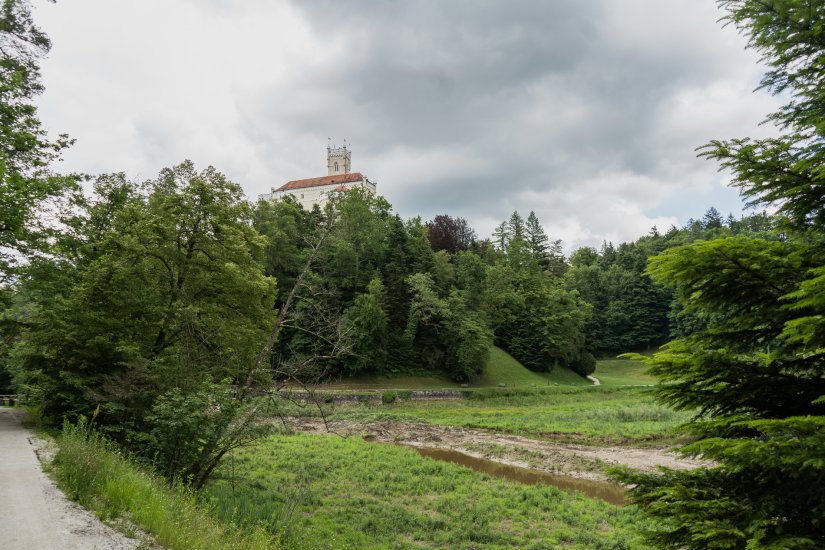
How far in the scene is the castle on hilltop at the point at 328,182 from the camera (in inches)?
4173

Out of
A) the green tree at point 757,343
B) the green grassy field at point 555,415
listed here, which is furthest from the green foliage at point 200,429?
the green grassy field at point 555,415

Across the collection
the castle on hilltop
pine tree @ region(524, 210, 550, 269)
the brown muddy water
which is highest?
the castle on hilltop

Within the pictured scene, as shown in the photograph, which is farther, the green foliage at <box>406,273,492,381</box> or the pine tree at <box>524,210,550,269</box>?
the pine tree at <box>524,210,550,269</box>

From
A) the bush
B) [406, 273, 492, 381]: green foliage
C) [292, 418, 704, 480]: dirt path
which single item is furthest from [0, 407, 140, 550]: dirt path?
the bush

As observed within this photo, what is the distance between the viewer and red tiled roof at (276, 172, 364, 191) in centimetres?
10612

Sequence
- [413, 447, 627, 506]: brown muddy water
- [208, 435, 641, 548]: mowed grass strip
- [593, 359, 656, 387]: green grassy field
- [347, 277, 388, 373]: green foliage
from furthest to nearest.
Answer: [593, 359, 656, 387]: green grassy field → [347, 277, 388, 373]: green foliage → [413, 447, 627, 506]: brown muddy water → [208, 435, 641, 548]: mowed grass strip

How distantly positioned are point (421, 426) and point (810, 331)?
30034 mm

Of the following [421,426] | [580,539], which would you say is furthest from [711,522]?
[421,426]

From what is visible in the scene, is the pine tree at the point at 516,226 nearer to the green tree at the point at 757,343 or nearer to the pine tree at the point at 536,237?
the pine tree at the point at 536,237

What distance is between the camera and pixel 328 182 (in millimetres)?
107312

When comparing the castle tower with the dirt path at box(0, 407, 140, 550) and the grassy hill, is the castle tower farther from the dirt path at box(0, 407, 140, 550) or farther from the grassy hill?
the dirt path at box(0, 407, 140, 550)

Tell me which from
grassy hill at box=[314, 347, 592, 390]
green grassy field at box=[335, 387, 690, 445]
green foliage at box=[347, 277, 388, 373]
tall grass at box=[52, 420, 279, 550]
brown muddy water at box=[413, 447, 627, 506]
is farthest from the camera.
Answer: green foliage at box=[347, 277, 388, 373]

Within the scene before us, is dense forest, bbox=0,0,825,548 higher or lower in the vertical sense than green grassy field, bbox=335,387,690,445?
higher

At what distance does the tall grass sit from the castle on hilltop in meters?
95.1
